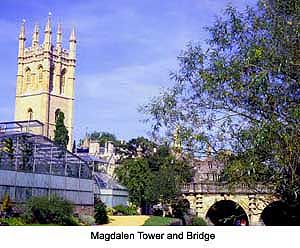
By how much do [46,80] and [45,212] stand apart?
169 feet

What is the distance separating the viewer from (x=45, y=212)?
19.5m

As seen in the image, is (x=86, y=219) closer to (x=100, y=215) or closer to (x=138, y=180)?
(x=100, y=215)

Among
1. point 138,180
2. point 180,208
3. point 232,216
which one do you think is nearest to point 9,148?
point 180,208

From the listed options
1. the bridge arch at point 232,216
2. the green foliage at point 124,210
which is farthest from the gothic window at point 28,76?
the bridge arch at point 232,216

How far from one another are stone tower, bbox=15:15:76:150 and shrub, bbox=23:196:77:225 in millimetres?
47601

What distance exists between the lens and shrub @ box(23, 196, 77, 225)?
64.1 ft

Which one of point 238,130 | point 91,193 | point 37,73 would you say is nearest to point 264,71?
point 238,130

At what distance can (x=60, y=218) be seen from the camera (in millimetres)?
19906

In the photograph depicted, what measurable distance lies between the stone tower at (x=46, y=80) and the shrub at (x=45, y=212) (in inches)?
1874

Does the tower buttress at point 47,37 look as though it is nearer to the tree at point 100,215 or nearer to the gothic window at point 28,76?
the gothic window at point 28,76

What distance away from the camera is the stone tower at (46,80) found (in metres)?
68.7

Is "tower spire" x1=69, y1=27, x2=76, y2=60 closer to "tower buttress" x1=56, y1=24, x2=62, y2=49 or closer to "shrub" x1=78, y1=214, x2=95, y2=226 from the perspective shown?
"tower buttress" x1=56, y1=24, x2=62, y2=49

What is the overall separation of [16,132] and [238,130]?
1772 cm
